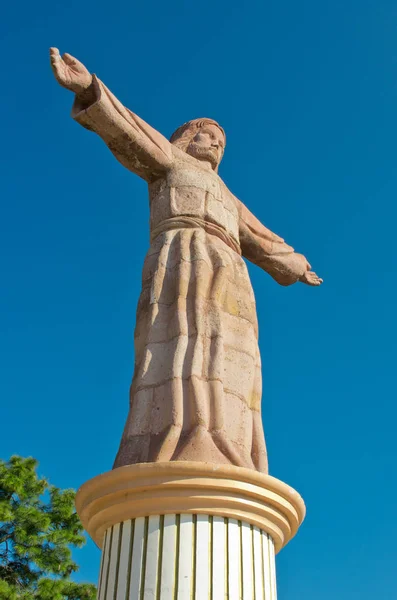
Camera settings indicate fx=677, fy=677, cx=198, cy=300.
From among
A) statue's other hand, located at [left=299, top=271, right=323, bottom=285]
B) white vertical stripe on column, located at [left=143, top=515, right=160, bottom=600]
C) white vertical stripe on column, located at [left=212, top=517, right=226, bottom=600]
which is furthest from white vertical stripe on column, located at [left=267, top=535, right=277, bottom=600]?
statue's other hand, located at [left=299, top=271, right=323, bottom=285]

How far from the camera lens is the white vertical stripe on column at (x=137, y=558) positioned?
474 cm

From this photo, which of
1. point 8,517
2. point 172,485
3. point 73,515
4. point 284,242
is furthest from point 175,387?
point 73,515

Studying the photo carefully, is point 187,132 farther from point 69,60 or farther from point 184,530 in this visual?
point 184,530

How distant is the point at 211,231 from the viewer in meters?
7.18

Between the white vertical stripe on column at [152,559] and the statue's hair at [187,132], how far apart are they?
4.83 m

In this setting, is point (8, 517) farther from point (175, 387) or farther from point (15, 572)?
point (175, 387)

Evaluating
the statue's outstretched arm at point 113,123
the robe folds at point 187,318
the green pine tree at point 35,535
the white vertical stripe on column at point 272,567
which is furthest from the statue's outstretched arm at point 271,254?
the green pine tree at point 35,535

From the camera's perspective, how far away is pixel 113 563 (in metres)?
5.03

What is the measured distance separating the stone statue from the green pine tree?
10557 millimetres

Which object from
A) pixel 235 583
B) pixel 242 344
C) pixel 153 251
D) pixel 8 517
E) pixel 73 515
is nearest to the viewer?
pixel 235 583

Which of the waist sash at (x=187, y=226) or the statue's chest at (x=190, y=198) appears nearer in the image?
the waist sash at (x=187, y=226)

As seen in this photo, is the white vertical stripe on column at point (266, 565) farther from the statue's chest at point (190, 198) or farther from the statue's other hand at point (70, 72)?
the statue's other hand at point (70, 72)

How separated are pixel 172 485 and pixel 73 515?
1289 cm

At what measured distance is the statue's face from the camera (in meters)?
8.21
